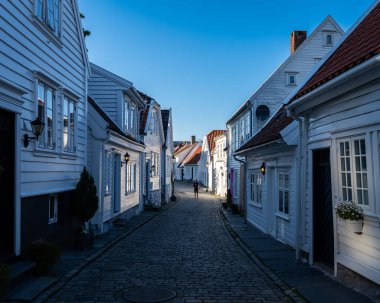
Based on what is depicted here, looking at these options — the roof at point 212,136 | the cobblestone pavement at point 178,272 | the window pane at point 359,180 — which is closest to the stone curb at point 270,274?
the cobblestone pavement at point 178,272

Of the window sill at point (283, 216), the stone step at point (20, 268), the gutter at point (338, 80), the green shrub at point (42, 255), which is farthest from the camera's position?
the window sill at point (283, 216)

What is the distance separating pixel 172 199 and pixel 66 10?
25.1 m

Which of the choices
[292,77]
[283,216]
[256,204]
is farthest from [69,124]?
[292,77]

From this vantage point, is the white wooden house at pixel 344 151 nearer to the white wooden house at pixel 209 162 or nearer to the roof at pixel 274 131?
the roof at pixel 274 131

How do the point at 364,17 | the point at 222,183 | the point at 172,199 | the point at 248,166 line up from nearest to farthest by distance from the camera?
the point at 364,17 → the point at 248,166 → the point at 172,199 → the point at 222,183

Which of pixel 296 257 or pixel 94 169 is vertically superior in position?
pixel 94 169

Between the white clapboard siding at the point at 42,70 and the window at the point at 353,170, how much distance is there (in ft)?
20.4

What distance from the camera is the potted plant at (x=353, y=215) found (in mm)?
7125

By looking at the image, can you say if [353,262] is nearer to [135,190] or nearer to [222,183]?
[135,190]

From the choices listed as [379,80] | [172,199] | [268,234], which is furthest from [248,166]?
[172,199]

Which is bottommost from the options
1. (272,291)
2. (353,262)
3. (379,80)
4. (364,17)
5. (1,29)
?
(272,291)

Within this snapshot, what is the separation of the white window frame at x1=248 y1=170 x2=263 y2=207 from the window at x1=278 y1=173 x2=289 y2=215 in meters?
2.59

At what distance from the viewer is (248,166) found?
19.1 metres

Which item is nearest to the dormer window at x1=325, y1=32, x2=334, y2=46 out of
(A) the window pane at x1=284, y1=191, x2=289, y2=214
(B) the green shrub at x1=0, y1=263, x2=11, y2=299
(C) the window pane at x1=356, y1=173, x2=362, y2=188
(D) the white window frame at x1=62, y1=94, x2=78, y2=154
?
(A) the window pane at x1=284, y1=191, x2=289, y2=214
